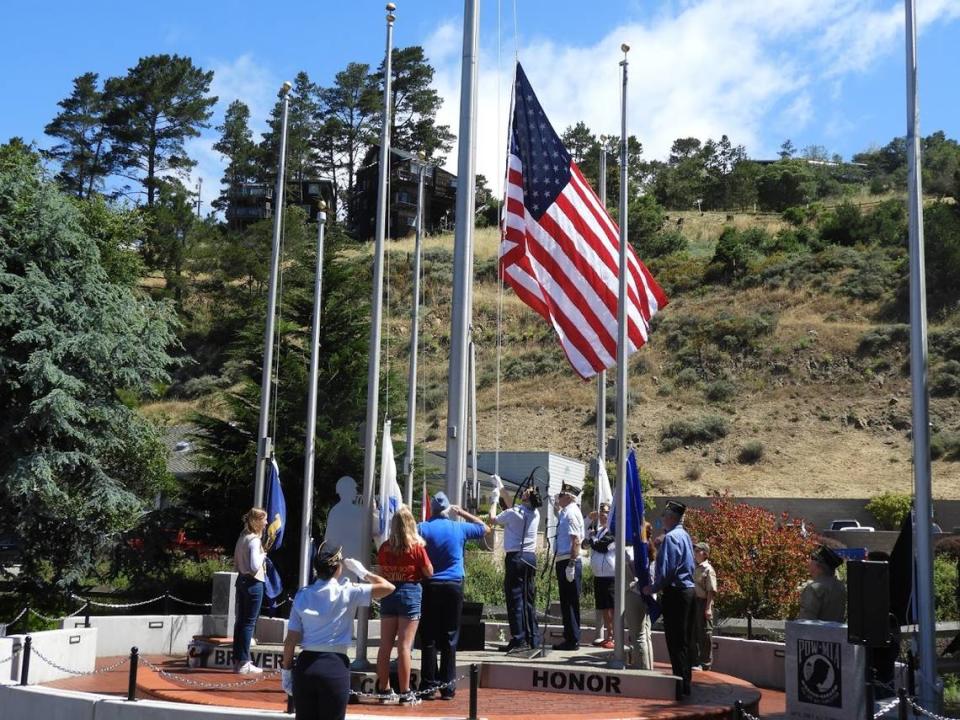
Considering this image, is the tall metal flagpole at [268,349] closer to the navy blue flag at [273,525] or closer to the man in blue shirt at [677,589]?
the navy blue flag at [273,525]

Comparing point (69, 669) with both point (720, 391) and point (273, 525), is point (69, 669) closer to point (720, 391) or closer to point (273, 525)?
point (273, 525)

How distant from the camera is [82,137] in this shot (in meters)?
82.0

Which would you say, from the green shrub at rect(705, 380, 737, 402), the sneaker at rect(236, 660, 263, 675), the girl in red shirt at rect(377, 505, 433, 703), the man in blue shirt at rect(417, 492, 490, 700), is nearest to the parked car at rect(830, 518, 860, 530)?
the green shrub at rect(705, 380, 737, 402)

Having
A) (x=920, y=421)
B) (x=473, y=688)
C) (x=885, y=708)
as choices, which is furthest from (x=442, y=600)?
(x=920, y=421)

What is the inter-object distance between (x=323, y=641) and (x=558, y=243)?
7.64 meters

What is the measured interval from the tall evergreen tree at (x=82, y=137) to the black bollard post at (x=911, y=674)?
7625 cm

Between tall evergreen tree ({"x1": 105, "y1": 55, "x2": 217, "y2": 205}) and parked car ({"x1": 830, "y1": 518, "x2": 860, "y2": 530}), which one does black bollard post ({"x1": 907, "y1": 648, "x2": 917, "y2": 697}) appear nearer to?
parked car ({"x1": 830, "y1": 518, "x2": 860, "y2": 530})

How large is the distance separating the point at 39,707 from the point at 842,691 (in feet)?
23.5

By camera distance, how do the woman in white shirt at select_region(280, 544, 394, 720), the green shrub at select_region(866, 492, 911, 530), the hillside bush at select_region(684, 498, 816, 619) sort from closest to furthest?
1. the woman in white shirt at select_region(280, 544, 394, 720)
2. the hillside bush at select_region(684, 498, 816, 619)
3. the green shrub at select_region(866, 492, 911, 530)

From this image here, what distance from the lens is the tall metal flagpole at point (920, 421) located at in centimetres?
1050

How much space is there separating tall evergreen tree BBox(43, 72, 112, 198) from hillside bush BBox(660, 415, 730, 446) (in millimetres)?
42966

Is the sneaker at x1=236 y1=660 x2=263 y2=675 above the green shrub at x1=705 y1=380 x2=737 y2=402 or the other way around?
the other way around

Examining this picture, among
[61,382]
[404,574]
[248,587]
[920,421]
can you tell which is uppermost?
[61,382]

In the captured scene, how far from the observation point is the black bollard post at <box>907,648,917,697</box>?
35.0ft
